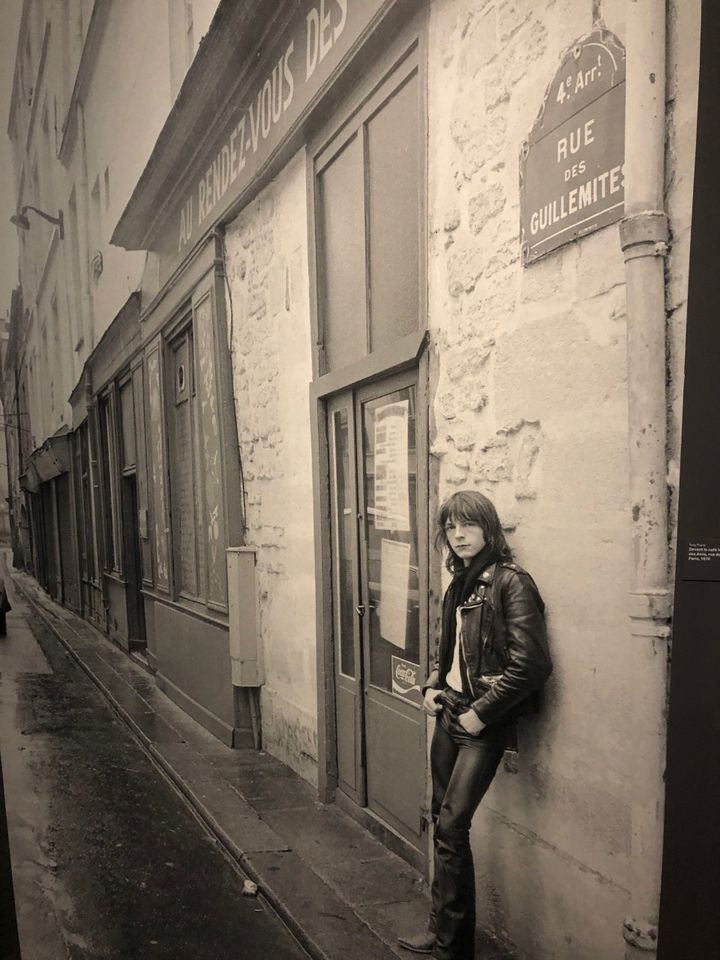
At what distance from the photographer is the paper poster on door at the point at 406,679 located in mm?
4207

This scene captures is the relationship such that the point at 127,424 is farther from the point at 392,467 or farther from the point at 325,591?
the point at 392,467

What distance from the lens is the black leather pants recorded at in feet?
10.0

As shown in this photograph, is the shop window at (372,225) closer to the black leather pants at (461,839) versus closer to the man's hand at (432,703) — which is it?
the man's hand at (432,703)

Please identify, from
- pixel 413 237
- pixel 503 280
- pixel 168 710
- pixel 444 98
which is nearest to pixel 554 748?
pixel 503 280

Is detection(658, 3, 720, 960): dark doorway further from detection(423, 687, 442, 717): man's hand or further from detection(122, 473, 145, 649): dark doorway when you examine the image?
detection(122, 473, 145, 649): dark doorway

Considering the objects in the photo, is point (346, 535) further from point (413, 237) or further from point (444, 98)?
point (444, 98)

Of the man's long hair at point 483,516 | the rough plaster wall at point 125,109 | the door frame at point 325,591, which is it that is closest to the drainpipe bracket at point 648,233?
the man's long hair at point 483,516

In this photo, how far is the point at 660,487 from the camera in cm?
238

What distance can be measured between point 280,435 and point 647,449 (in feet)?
Result: 12.4

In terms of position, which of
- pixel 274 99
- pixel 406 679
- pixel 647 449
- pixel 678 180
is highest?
pixel 274 99

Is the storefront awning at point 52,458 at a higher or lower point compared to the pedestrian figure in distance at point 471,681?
higher

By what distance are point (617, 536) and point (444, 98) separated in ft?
6.71

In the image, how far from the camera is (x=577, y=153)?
2.75m

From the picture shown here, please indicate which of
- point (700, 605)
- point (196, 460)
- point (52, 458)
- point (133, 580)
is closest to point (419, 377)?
point (700, 605)
